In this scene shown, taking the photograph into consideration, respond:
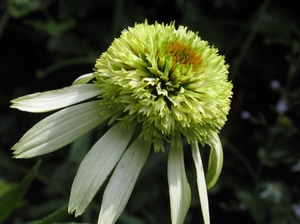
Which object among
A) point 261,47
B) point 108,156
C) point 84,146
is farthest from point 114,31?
point 108,156

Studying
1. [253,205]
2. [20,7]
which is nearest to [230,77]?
[253,205]

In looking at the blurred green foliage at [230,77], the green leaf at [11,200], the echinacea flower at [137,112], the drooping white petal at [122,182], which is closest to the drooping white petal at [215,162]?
the echinacea flower at [137,112]

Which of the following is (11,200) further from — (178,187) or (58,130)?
(178,187)

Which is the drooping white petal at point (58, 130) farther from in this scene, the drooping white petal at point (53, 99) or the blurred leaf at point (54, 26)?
the blurred leaf at point (54, 26)

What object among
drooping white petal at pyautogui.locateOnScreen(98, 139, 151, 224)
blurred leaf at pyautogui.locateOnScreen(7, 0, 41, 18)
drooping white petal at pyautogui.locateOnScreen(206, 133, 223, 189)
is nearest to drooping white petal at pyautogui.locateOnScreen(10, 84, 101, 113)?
drooping white petal at pyautogui.locateOnScreen(98, 139, 151, 224)

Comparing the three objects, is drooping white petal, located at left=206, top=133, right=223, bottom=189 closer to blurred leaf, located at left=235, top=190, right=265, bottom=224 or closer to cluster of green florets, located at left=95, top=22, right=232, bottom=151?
cluster of green florets, located at left=95, top=22, right=232, bottom=151
